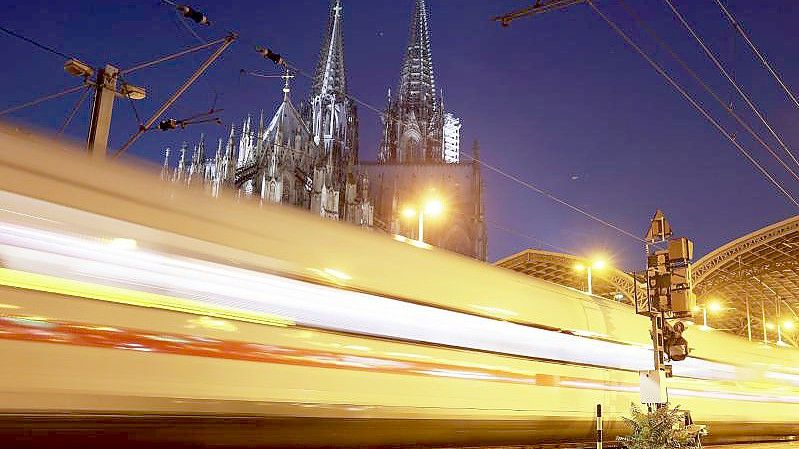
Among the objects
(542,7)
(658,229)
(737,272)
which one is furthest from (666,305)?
(737,272)

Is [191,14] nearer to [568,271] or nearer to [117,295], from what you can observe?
[117,295]

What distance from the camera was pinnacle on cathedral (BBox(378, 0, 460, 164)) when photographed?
8594cm

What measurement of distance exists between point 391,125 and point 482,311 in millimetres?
82062

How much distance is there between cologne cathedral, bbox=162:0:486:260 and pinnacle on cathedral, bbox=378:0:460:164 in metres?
0.13

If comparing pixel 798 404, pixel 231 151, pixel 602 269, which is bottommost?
pixel 798 404

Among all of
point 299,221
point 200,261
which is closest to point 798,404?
point 299,221

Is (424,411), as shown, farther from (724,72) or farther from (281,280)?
(724,72)

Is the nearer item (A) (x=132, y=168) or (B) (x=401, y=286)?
(A) (x=132, y=168)

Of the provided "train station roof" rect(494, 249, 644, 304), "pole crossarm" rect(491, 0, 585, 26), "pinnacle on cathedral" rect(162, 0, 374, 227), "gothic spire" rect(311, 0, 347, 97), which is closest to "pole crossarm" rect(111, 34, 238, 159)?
"pole crossarm" rect(491, 0, 585, 26)

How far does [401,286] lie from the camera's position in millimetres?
7266

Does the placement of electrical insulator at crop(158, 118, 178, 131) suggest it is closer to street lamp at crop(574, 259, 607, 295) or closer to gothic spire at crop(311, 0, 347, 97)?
street lamp at crop(574, 259, 607, 295)

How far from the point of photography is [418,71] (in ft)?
308

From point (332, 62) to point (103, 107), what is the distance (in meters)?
71.9

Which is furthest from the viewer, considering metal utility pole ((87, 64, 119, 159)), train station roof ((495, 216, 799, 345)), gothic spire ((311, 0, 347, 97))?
gothic spire ((311, 0, 347, 97))
